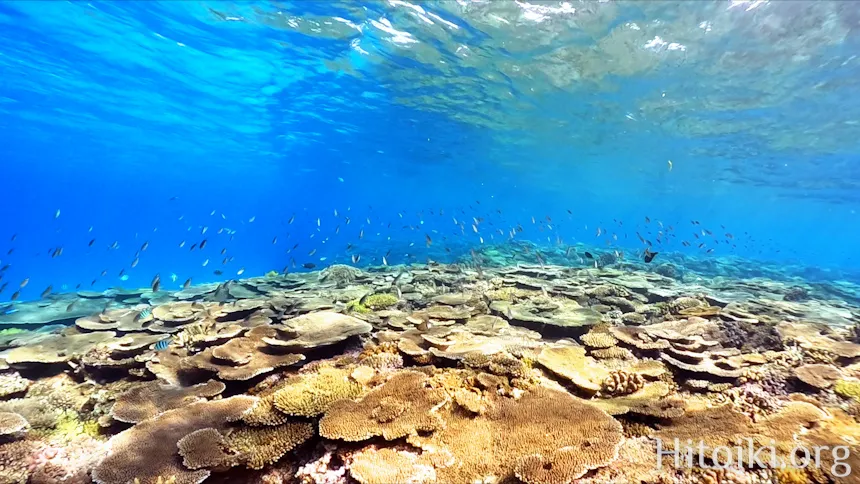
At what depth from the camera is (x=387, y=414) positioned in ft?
Answer: 11.8

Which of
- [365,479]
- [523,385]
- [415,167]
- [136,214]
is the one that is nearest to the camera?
[365,479]

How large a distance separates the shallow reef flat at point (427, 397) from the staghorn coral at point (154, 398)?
3 centimetres

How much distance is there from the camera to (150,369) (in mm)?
5445

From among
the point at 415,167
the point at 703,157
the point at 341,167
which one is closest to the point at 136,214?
the point at 341,167

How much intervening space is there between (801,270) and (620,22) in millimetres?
30231

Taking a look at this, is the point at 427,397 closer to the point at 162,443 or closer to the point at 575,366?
the point at 575,366

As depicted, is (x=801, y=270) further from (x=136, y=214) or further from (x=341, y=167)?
(x=136, y=214)

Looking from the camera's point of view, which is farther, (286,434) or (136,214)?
(136,214)

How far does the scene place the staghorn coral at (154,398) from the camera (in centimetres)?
439

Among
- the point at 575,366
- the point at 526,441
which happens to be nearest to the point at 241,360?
the point at 526,441

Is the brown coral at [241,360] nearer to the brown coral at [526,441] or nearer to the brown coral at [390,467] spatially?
the brown coral at [390,467]

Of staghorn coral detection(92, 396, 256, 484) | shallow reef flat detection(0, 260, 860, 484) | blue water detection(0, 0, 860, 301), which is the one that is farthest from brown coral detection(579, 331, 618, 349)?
blue water detection(0, 0, 860, 301)

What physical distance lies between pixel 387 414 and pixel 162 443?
2198 mm

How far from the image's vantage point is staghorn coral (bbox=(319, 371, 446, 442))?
11.2ft
